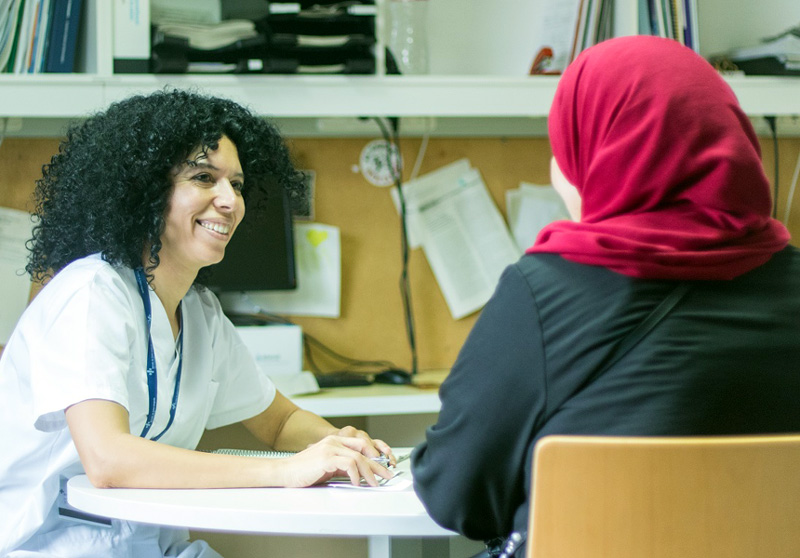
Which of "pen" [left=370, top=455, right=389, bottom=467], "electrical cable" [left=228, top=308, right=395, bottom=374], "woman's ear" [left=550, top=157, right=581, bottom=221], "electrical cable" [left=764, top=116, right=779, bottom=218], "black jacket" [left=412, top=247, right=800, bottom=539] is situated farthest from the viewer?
"electrical cable" [left=764, top=116, right=779, bottom=218]

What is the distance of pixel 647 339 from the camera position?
831 millimetres

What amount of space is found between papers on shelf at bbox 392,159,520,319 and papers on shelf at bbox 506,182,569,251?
4 centimetres

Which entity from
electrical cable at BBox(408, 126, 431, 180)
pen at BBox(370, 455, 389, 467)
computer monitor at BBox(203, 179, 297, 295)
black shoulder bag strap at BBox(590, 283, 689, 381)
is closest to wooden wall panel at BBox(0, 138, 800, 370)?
electrical cable at BBox(408, 126, 431, 180)

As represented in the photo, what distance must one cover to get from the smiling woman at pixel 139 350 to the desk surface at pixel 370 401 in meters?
0.27

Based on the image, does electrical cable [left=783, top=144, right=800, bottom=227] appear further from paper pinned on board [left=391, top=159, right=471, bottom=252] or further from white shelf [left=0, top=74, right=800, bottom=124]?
paper pinned on board [left=391, top=159, right=471, bottom=252]

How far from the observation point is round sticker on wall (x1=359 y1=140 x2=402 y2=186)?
2.23 m

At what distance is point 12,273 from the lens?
81.6 inches

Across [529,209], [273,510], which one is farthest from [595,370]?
[529,209]

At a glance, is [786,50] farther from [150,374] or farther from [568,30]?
[150,374]

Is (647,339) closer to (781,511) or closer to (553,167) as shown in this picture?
(781,511)

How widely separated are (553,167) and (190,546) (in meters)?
0.83

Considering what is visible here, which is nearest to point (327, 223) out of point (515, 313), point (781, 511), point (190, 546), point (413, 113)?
point (413, 113)

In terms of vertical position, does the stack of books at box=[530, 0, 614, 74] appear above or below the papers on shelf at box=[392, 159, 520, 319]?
above

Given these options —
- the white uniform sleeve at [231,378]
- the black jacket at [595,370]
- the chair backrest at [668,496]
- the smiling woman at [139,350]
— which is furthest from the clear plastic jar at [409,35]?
the chair backrest at [668,496]
